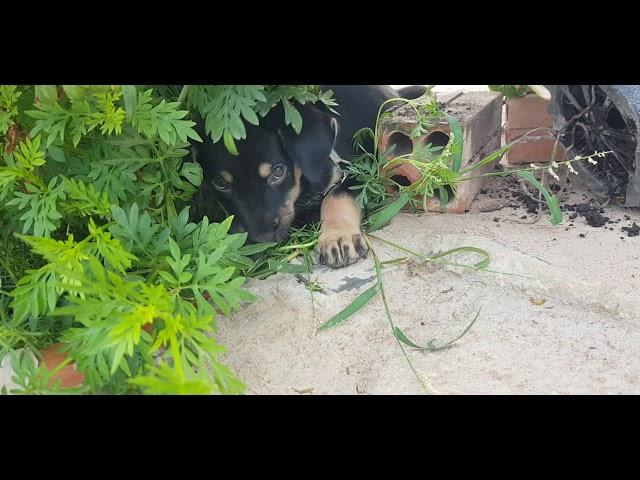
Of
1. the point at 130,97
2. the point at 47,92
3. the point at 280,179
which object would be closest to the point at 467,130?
the point at 280,179

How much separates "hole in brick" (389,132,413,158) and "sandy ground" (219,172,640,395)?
A: 405 mm

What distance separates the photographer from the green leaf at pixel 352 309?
2.47 meters

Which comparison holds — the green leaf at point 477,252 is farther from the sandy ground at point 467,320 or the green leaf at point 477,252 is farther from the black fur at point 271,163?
the black fur at point 271,163

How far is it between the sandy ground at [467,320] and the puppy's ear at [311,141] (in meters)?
0.42

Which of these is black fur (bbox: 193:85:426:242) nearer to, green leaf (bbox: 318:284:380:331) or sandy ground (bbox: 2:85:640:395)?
sandy ground (bbox: 2:85:640:395)

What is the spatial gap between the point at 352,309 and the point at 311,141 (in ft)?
2.31

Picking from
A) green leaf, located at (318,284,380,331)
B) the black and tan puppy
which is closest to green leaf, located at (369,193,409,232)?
the black and tan puppy

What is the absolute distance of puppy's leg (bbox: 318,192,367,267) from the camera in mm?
A: 2836

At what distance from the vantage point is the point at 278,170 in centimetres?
276

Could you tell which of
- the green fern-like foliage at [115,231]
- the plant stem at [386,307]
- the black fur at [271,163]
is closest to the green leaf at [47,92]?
the green fern-like foliage at [115,231]

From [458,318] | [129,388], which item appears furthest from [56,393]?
[458,318]

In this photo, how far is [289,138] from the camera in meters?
2.74

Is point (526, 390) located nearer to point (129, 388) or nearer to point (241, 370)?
point (241, 370)

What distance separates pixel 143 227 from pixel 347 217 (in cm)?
98
